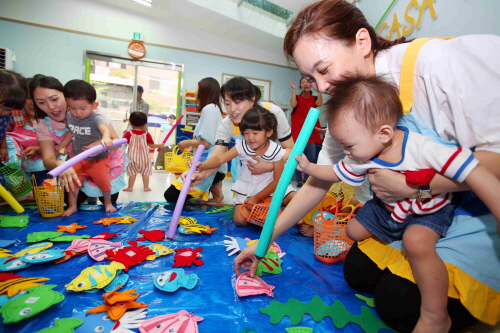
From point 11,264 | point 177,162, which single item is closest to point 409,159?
point 11,264

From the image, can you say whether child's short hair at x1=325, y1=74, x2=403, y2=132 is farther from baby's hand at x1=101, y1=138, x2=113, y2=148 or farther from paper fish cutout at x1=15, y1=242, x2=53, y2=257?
baby's hand at x1=101, y1=138, x2=113, y2=148

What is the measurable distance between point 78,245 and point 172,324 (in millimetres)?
686

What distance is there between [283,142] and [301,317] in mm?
1321

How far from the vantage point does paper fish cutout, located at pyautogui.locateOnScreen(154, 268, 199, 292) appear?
939 mm

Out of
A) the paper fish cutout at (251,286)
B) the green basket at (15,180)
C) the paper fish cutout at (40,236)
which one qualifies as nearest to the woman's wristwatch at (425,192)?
the paper fish cutout at (251,286)

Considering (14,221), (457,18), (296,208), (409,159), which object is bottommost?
(14,221)

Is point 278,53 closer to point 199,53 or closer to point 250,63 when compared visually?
point 250,63

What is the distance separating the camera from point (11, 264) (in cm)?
102

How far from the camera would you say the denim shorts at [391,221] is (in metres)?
0.82

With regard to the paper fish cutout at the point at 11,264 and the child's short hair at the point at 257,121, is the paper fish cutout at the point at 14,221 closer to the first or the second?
the paper fish cutout at the point at 11,264

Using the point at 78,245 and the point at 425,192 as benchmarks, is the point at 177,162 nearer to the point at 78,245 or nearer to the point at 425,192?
the point at 78,245

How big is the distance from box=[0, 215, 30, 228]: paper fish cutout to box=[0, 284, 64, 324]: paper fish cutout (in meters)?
0.83

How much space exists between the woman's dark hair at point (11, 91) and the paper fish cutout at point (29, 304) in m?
1.22

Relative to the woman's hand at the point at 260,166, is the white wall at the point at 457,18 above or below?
above
